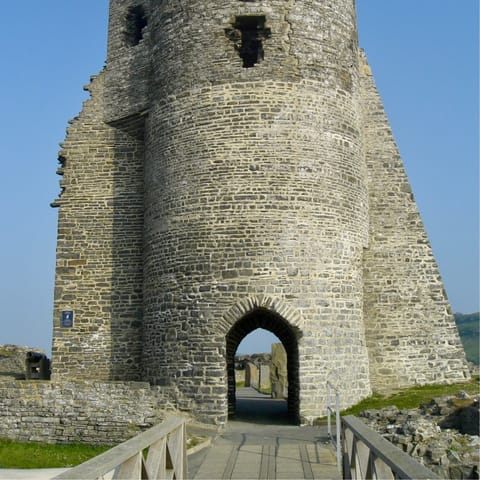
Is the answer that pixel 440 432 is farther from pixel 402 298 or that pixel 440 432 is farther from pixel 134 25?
pixel 134 25

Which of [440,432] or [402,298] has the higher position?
[402,298]

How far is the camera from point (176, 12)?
16922 millimetres

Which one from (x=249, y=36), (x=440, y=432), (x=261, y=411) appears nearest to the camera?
(x=440, y=432)

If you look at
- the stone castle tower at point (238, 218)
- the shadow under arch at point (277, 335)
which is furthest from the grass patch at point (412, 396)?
the shadow under arch at point (277, 335)

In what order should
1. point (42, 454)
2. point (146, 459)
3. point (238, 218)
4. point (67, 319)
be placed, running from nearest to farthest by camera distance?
point (146, 459), point (42, 454), point (238, 218), point (67, 319)

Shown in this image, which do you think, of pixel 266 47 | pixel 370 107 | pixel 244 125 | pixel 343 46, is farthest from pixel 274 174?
pixel 370 107

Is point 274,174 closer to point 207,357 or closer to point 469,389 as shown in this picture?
point 207,357

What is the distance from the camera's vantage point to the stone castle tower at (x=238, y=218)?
14.8 metres

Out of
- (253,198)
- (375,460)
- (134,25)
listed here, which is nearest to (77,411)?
(253,198)

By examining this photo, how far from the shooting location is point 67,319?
18078mm

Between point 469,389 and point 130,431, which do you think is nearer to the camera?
point 130,431

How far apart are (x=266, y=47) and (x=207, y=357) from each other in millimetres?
7682

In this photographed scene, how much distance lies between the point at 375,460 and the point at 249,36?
13.5m

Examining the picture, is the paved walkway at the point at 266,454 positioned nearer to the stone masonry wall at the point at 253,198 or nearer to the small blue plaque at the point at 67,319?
the stone masonry wall at the point at 253,198
